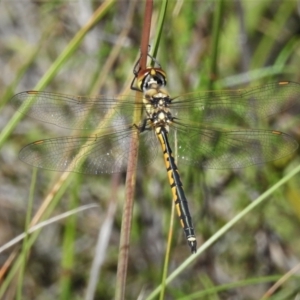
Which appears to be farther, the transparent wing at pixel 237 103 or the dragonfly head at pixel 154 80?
the transparent wing at pixel 237 103

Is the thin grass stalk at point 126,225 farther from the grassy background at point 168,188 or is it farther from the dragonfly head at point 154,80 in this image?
the grassy background at point 168,188

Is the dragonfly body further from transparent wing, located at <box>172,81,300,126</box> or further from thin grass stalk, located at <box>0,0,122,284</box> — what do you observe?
thin grass stalk, located at <box>0,0,122,284</box>

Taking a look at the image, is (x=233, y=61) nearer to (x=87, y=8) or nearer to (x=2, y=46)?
(x=87, y=8)

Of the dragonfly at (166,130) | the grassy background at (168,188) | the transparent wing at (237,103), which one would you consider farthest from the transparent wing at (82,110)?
the grassy background at (168,188)

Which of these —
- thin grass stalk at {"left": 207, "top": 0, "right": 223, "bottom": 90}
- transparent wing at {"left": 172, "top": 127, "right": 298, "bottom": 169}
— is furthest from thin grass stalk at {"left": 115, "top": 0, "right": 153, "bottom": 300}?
transparent wing at {"left": 172, "top": 127, "right": 298, "bottom": 169}

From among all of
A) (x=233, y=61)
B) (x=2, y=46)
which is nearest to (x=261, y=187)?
(x=233, y=61)
